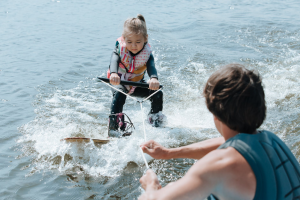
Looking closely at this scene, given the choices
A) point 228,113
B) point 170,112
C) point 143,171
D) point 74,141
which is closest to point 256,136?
point 228,113

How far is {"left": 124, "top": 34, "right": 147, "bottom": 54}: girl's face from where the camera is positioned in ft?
14.8

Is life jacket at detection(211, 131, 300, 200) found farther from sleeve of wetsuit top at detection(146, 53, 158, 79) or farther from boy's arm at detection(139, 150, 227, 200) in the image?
sleeve of wetsuit top at detection(146, 53, 158, 79)

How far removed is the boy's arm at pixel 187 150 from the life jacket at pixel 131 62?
8.18 feet

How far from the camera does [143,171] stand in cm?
402

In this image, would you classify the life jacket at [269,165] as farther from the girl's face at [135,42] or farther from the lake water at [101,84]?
the girl's face at [135,42]

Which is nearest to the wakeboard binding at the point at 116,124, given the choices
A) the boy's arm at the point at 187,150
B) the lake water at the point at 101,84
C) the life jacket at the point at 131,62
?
the lake water at the point at 101,84

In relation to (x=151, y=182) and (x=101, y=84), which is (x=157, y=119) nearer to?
(x=151, y=182)

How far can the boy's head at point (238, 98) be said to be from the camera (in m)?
1.62

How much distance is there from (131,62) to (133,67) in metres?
0.09

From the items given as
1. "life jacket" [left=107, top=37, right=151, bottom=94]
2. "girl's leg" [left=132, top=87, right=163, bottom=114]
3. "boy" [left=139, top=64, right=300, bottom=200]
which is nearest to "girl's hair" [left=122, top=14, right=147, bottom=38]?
"life jacket" [left=107, top=37, right=151, bottom=94]

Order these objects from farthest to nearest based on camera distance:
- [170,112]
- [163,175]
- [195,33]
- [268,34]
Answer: [195,33] → [268,34] → [170,112] → [163,175]

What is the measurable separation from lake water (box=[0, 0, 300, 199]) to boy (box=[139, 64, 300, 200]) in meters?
0.49

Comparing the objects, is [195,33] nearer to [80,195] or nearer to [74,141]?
[74,141]

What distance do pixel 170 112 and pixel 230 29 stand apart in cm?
781
